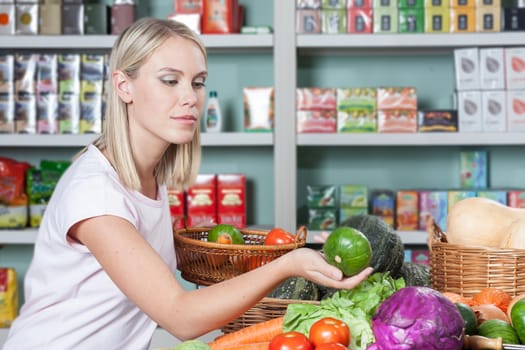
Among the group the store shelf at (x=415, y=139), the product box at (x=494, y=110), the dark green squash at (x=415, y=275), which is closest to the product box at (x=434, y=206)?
the store shelf at (x=415, y=139)

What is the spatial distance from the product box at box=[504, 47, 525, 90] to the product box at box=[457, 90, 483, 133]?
15 cm

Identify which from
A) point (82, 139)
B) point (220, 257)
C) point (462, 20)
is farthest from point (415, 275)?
point (82, 139)

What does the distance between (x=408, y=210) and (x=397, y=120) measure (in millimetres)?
426

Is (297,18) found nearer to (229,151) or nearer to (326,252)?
(229,151)

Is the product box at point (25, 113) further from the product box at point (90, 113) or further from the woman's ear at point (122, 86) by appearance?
the woman's ear at point (122, 86)

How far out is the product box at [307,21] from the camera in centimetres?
322

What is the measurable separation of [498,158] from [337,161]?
2.72 feet

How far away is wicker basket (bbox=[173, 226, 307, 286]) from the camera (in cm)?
148

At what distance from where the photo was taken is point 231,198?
Result: 3240 mm

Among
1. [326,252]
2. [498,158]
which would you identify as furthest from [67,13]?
Answer: [326,252]

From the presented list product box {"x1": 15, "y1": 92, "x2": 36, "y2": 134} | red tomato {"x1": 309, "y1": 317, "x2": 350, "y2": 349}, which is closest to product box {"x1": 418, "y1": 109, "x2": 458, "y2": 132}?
product box {"x1": 15, "y1": 92, "x2": 36, "y2": 134}

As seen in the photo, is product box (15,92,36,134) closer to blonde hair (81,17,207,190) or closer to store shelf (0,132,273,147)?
store shelf (0,132,273,147)

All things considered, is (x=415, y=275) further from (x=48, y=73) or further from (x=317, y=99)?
(x=48, y=73)

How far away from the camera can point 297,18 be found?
127 inches
